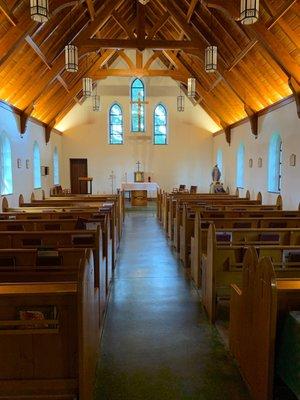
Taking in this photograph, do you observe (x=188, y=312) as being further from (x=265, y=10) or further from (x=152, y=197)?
(x=152, y=197)

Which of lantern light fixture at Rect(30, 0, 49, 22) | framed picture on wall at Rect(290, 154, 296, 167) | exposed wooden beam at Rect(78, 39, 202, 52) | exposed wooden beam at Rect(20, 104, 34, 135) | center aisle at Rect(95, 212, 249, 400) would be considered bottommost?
center aisle at Rect(95, 212, 249, 400)

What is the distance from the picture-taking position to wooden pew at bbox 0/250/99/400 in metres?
2.01

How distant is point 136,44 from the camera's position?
895 centimetres

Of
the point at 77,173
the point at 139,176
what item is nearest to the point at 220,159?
the point at 139,176

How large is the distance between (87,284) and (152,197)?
14019mm

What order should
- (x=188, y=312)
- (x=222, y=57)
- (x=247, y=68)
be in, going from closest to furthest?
(x=188, y=312) < (x=247, y=68) < (x=222, y=57)

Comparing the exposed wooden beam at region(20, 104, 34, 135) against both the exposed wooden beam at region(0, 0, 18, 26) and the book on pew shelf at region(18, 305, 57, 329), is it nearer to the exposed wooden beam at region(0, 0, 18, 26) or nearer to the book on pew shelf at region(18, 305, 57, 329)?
the exposed wooden beam at region(0, 0, 18, 26)

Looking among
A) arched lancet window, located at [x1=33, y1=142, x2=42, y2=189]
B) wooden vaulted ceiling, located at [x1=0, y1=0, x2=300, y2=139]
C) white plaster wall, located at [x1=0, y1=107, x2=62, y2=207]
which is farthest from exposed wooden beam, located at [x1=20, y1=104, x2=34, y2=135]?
arched lancet window, located at [x1=33, y1=142, x2=42, y2=189]

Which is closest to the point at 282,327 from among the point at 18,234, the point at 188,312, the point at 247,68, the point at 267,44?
the point at 188,312

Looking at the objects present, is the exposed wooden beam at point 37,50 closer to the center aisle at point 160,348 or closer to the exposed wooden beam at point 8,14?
the exposed wooden beam at point 8,14

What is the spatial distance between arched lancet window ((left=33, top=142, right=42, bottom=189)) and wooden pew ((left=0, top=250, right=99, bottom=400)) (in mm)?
9910

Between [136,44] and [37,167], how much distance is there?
17.8ft

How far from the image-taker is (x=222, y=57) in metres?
9.37

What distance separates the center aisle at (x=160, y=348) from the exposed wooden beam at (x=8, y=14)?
4.82m
